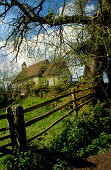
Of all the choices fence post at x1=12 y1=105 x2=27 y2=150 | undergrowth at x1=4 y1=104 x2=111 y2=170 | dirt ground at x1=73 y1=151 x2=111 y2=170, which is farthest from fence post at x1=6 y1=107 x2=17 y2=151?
dirt ground at x1=73 y1=151 x2=111 y2=170

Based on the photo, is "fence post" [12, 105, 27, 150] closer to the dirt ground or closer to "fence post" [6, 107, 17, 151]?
"fence post" [6, 107, 17, 151]

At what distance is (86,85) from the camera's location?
27.1 feet

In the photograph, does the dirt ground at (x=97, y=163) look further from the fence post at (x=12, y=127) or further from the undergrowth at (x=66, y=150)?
the fence post at (x=12, y=127)

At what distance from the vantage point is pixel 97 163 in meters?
2.95

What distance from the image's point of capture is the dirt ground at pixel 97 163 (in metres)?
2.83

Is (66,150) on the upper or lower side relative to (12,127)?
lower

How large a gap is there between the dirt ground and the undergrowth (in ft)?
0.49

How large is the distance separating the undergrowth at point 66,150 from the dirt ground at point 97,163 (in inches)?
5.8

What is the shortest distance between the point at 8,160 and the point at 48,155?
0.96 m

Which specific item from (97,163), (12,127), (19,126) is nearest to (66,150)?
(97,163)

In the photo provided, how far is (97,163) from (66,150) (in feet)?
2.58

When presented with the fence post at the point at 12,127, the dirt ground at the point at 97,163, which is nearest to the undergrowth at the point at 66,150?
the dirt ground at the point at 97,163

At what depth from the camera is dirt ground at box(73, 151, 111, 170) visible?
283 centimetres

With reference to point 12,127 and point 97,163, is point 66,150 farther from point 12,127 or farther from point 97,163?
point 12,127
